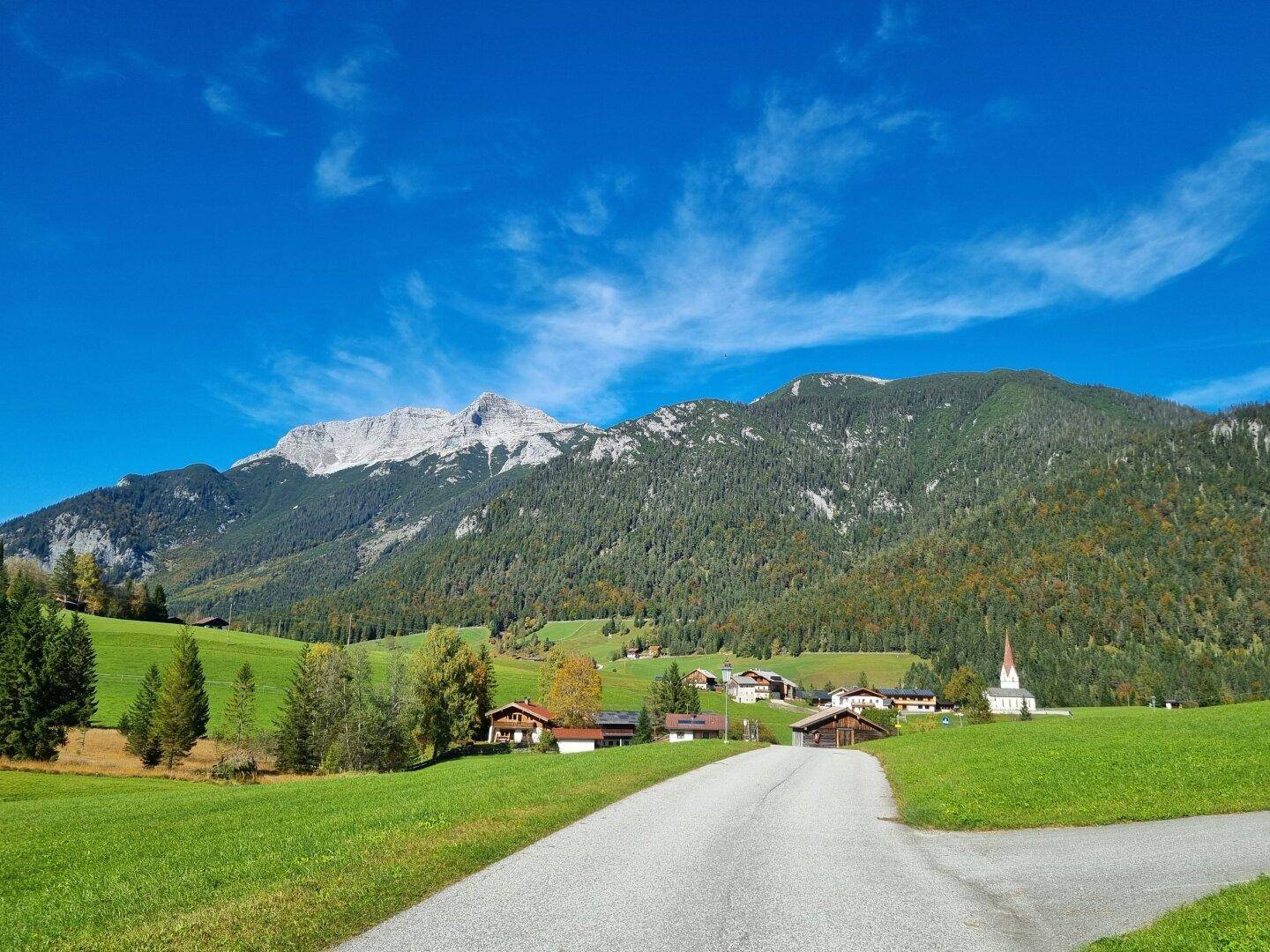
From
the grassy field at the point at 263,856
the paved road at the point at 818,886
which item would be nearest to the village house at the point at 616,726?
the grassy field at the point at 263,856

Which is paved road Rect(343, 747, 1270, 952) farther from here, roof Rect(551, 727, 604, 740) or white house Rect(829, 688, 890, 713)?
white house Rect(829, 688, 890, 713)

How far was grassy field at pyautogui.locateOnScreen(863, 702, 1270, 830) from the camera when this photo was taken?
18.6 m

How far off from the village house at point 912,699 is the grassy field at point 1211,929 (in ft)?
528

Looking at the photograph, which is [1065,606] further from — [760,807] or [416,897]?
[416,897]

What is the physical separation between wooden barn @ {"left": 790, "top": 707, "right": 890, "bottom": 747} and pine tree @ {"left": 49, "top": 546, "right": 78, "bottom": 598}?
160m

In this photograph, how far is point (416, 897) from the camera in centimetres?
1147

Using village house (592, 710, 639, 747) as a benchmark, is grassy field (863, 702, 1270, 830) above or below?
above

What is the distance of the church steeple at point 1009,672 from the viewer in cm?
16612

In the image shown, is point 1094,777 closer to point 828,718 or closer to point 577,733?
point 828,718

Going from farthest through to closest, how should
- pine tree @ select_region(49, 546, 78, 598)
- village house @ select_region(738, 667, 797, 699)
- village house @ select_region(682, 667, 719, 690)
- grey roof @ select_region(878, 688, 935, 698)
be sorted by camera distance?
village house @ select_region(682, 667, 719, 690) < village house @ select_region(738, 667, 797, 699) < grey roof @ select_region(878, 688, 935, 698) < pine tree @ select_region(49, 546, 78, 598)

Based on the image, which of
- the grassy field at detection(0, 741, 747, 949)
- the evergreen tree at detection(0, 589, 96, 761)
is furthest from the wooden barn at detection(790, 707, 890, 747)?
the evergreen tree at detection(0, 589, 96, 761)

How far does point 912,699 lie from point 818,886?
166m

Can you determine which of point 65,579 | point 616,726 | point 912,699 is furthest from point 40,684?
point 912,699

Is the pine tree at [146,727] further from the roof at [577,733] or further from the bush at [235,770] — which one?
the roof at [577,733]
